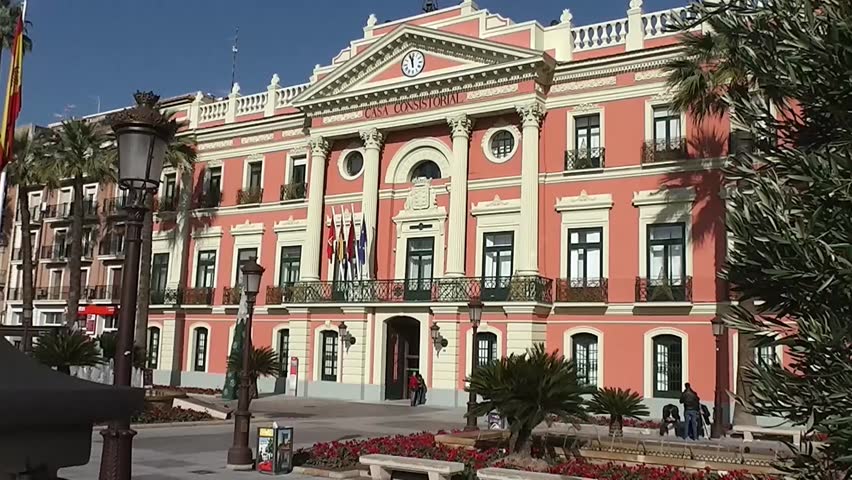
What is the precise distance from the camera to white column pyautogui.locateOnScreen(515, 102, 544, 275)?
29.6 m

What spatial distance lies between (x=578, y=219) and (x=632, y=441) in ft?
51.7

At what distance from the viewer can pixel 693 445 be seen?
1406 cm

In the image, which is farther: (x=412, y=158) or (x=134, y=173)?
(x=412, y=158)

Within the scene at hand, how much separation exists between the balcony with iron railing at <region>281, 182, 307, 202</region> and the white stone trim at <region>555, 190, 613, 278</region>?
41.4 feet

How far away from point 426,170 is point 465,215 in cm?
356

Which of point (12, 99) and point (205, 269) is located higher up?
point (12, 99)

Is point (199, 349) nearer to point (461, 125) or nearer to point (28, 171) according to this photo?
point (28, 171)

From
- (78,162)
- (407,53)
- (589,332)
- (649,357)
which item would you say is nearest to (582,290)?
(589,332)

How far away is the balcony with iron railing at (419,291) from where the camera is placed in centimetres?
2908

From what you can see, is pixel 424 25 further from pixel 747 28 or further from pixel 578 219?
pixel 747 28

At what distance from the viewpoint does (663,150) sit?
2811 centimetres

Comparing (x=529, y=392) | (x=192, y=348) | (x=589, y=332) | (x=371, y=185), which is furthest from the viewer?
(x=192, y=348)

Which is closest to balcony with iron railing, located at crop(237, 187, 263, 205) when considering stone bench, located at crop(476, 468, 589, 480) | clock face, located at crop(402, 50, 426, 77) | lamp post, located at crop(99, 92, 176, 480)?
clock face, located at crop(402, 50, 426, 77)

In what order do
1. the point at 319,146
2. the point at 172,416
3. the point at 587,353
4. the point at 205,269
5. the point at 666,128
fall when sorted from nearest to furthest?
the point at 172,416
the point at 666,128
the point at 587,353
the point at 319,146
the point at 205,269
